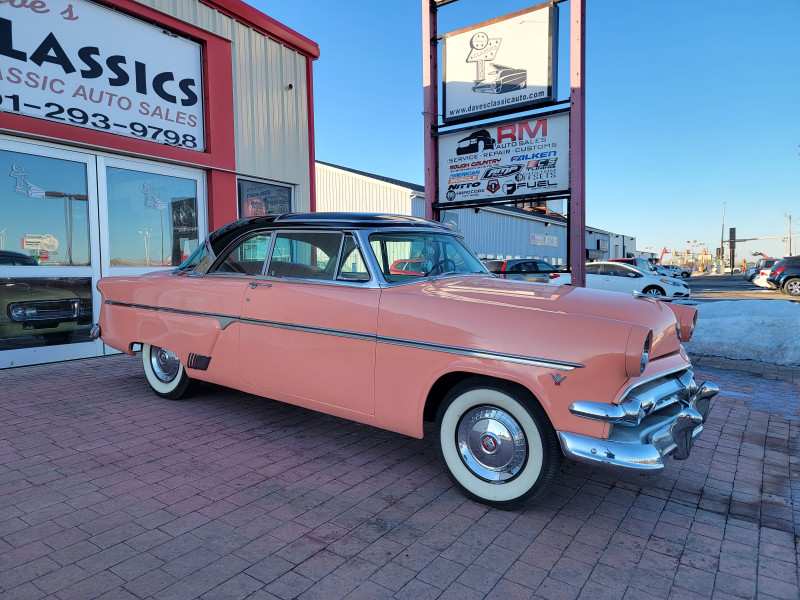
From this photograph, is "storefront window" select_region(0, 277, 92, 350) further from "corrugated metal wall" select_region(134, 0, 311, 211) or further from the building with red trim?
"corrugated metal wall" select_region(134, 0, 311, 211)

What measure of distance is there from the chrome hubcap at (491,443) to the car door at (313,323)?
651 mm

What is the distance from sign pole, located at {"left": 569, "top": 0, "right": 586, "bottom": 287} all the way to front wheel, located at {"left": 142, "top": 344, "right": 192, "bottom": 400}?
4.47m

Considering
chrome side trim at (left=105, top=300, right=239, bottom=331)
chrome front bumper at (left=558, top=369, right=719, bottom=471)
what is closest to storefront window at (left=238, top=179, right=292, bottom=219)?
chrome side trim at (left=105, top=300, right=239, bottom=331)

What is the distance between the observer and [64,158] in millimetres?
6359

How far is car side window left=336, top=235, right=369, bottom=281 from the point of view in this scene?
137 inches

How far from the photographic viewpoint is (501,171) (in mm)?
6793

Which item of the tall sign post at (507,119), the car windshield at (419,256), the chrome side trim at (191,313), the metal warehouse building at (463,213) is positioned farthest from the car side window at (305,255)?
the metal warehouse building at (463,213)

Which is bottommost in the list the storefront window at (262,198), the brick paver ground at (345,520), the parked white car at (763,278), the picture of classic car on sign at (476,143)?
the brick paver ground at (345,520)

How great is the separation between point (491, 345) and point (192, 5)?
755 cm

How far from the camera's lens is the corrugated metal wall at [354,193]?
21906 millimetres

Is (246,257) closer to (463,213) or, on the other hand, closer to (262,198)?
(262,198)

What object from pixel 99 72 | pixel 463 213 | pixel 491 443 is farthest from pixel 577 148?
pixel 463 213

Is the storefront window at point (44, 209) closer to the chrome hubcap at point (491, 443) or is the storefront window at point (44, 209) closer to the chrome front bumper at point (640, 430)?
the chrome hubcap at point (491, 443)

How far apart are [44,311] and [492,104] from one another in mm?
6239
